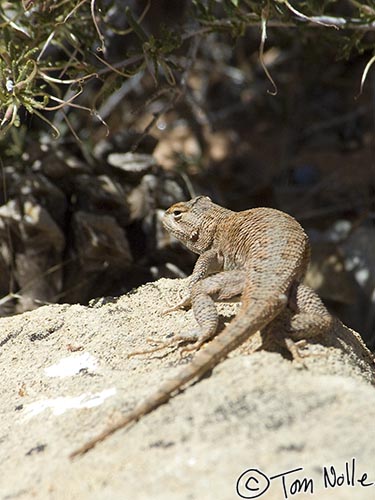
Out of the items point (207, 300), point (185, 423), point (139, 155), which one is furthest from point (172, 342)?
point (139, 155)

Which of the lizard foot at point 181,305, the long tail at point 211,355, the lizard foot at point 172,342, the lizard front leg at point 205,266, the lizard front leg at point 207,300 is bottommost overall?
the lizard front leg at point 205,266

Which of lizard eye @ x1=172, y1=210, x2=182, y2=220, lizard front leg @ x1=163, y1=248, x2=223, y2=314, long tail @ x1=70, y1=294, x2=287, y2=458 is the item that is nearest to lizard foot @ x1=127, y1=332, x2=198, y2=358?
long tail @ x1=70, y1=294, x2=287, y2=458

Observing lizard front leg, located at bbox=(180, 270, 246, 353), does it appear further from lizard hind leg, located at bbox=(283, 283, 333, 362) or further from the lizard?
lizard hind leg, located at bbox=(283, 283, 333, 362)

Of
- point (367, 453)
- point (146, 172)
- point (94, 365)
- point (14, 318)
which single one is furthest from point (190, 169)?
point (367, 453)

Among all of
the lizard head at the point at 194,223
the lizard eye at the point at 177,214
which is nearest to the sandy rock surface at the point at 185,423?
the lizard head at the point at 194,223

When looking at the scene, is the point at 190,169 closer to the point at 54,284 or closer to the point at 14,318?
the point at 54,284

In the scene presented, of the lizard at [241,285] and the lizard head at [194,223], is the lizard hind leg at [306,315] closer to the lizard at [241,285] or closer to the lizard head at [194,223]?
the lizard at [241,285]
